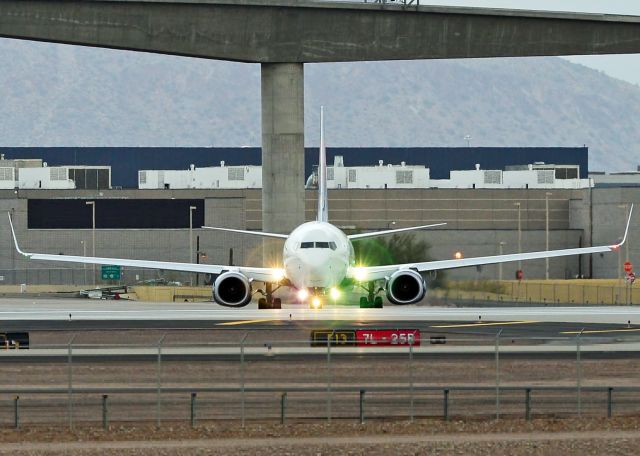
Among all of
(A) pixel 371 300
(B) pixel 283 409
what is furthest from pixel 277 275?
(B) pixel 283 409

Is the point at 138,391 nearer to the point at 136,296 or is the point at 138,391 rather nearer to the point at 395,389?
the point at 395,389

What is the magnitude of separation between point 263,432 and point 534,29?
57.7 meters

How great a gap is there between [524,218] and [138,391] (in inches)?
5530

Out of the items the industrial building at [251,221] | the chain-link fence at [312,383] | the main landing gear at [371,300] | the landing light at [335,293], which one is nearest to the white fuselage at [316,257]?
the landing light at [335,293]

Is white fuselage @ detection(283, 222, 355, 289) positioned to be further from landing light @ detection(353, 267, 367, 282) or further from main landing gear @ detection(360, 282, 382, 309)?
main landing gear @ detection(360, 282, 382, 309)

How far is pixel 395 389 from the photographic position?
45.8 metres

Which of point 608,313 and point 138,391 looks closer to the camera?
point 138,391

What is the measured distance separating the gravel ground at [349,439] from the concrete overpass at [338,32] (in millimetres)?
53529

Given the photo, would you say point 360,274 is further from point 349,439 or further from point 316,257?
point 349,439

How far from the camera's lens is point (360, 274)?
83.8 meters

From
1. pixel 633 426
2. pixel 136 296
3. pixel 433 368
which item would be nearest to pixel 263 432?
pixel 633 426

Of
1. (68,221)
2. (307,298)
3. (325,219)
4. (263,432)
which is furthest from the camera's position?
(68,221)

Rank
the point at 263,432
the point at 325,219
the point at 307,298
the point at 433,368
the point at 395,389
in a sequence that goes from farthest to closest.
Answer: the point at 325,219 → the point at 307,298 → the point at 433,368 → the point at 395,389 → the point at 263,432

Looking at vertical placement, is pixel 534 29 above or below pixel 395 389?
above
